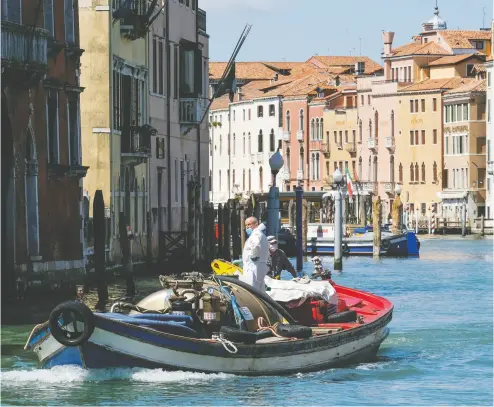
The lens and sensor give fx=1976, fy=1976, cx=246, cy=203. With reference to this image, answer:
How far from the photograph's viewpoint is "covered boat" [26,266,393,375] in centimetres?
1852

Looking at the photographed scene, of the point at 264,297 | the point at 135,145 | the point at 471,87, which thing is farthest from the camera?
the point at 471,87

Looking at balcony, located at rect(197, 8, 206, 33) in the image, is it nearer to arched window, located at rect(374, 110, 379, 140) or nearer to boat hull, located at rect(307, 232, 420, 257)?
boat hull, located at rect(307, 232, 420, 257)

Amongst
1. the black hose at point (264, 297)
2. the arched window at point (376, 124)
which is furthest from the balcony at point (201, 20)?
the arched window at point (376, 124)

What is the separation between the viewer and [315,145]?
113 metres

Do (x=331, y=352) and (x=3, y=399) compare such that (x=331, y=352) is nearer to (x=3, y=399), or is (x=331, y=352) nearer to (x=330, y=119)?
(x=3, y=399)

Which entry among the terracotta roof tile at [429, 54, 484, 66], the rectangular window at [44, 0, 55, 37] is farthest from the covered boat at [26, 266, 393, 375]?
the terracotta roof tile at [429, 54, 484, 66]

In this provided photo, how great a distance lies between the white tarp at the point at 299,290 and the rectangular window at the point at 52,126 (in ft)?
30.9

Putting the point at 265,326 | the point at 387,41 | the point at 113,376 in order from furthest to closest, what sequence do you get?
the point at 387,41
the point at 265,326
the point at 113,376

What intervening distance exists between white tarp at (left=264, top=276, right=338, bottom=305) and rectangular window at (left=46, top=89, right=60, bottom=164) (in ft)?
30.9

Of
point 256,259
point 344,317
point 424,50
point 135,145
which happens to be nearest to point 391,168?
point 424,50

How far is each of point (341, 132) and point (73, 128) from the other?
258ft

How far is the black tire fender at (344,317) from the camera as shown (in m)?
21.9

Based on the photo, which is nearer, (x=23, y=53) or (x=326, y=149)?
(x=23, y=53)

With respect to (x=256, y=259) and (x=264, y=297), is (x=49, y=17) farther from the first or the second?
(x=264, y=297)
